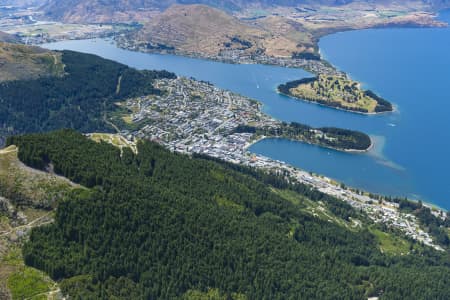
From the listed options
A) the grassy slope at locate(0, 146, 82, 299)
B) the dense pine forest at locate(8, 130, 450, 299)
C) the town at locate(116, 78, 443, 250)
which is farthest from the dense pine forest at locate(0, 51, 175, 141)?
the grassy slope at locate(0, 146, 82, 299)

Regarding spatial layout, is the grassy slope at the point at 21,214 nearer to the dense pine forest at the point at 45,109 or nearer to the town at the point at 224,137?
the town at the point at 224,137

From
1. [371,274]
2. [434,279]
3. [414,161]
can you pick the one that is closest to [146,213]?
[371,274]

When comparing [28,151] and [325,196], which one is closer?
[28,151]

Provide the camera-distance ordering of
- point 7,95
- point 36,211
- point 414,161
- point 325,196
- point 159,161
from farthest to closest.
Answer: point 7,95
point 414,161
point 325,196
point 159,161
point 36,211

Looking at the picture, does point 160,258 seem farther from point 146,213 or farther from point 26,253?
point 26,253

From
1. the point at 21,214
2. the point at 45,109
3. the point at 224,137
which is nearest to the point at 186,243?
the point at 21,214

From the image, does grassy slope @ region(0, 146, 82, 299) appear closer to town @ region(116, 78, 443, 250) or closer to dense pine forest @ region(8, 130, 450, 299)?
dense pine forest @ region(8, 130, 450, 299)

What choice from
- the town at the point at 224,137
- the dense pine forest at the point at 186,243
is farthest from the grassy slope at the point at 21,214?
the town at the point at 224,137

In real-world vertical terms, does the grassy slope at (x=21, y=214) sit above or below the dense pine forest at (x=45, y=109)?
above

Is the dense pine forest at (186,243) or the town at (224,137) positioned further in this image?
the town at (224,137)
